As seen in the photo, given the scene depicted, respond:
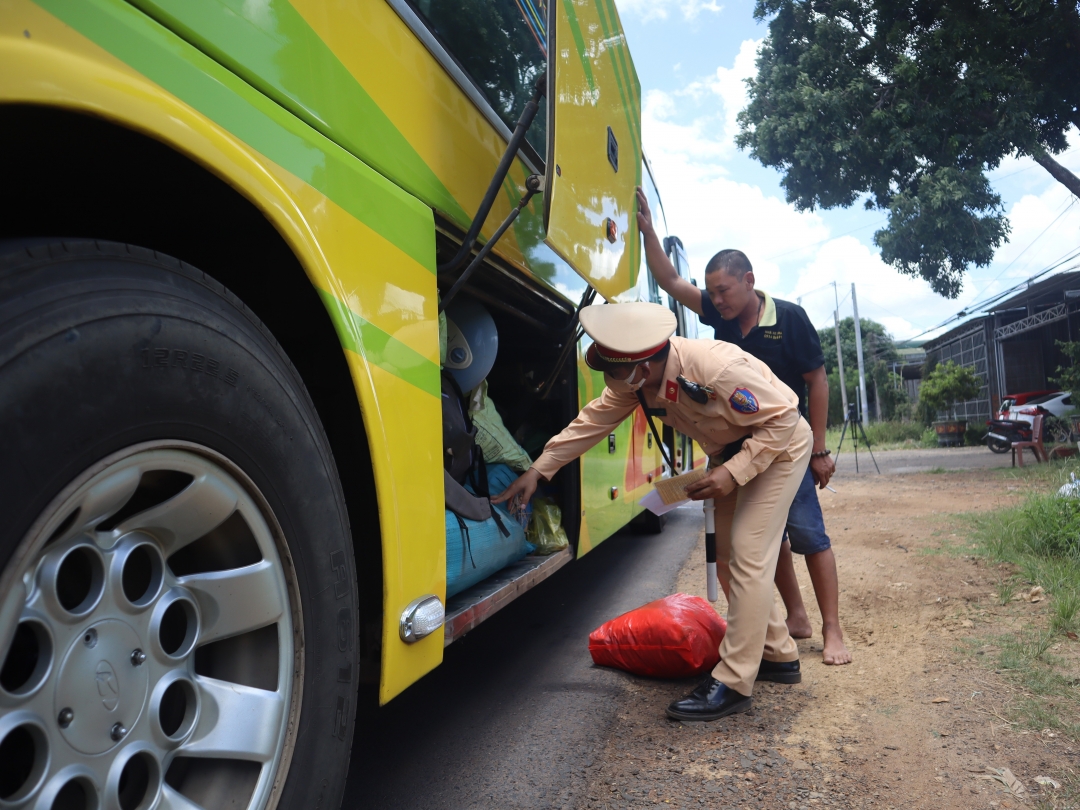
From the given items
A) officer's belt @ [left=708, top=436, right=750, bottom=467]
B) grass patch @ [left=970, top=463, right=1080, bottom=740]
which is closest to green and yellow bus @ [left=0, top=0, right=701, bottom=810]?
officer's belt @ [left=708, top=436, right=750, bottom=467]

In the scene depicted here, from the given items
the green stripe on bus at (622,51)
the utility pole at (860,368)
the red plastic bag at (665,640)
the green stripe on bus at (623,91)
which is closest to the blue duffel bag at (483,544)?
the red plastic bag at (665,640)

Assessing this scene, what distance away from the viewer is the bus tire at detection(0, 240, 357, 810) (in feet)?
3.14

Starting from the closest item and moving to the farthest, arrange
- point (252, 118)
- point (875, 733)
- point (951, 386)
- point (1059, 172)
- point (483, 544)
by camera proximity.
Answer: point (252, 118), point (875, 733), point (483, 544), point (1059, 172), point (951, 386)

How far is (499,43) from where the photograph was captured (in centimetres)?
264

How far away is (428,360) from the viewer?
1.96m

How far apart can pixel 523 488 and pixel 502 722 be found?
862 millimetres

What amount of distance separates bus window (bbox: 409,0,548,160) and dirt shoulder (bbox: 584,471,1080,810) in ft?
7.30

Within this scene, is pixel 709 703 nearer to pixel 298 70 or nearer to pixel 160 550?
pixel 160 550

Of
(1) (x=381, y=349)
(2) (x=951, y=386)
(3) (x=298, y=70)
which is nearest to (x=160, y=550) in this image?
(1) (x=381, y=349)

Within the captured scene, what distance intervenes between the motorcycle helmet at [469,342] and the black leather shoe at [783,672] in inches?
67.4

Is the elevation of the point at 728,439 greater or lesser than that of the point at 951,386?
lesser

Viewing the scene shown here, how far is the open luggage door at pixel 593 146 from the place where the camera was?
231 cm

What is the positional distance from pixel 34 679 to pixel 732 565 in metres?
2.47

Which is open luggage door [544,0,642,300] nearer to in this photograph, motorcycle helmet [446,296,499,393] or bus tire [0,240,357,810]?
motorcycle helmet [446,296,499,393]
